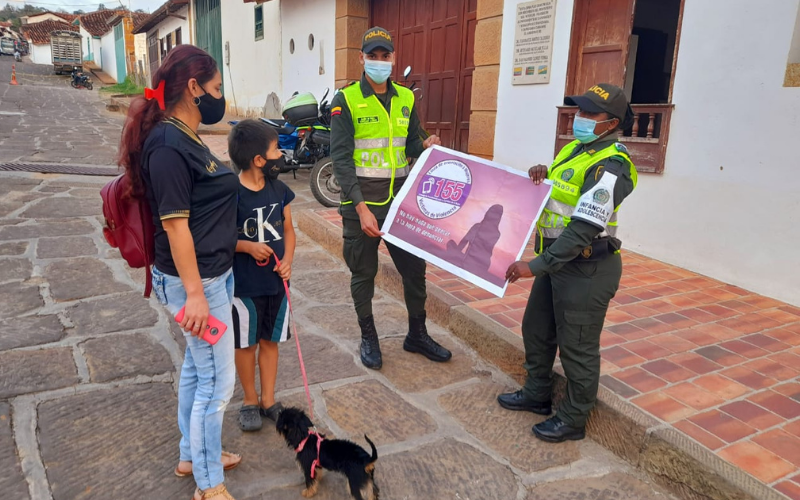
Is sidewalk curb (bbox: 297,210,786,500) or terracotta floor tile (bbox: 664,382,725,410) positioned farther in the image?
terracotta floor tile (bbox: 664,382,725,410)

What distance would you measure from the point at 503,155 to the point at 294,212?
108 inches

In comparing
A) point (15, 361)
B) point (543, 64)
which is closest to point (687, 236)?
point (543, 64)

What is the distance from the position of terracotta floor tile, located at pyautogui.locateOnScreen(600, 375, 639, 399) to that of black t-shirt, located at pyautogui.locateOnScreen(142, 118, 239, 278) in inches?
78.8

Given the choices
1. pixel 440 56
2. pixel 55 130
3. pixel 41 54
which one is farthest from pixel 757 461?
pixel 41 54

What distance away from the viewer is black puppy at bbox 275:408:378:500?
6.88 ft

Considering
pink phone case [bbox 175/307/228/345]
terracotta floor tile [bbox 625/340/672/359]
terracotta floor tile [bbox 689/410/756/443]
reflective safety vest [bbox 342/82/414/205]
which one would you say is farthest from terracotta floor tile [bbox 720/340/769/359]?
pink phone case [bbox 175/307/228/345]

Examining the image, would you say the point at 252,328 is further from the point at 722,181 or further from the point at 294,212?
the point at 294,212

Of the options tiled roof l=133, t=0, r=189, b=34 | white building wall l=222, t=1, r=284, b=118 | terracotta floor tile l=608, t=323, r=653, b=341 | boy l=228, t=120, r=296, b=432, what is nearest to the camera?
boy l=228, t=120, r=296, b=432

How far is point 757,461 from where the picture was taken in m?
2.30

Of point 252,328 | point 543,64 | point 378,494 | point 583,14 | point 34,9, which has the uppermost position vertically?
point 34,9

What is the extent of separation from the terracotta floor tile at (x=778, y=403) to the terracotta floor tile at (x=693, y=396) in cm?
20

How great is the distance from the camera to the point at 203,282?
6.63 feet

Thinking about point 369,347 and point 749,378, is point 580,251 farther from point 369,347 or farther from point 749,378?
point 369,347

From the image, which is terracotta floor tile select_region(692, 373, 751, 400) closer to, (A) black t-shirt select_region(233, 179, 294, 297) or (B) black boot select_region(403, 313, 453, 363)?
(B) black boot select_region(403, 313, 453, 363)
